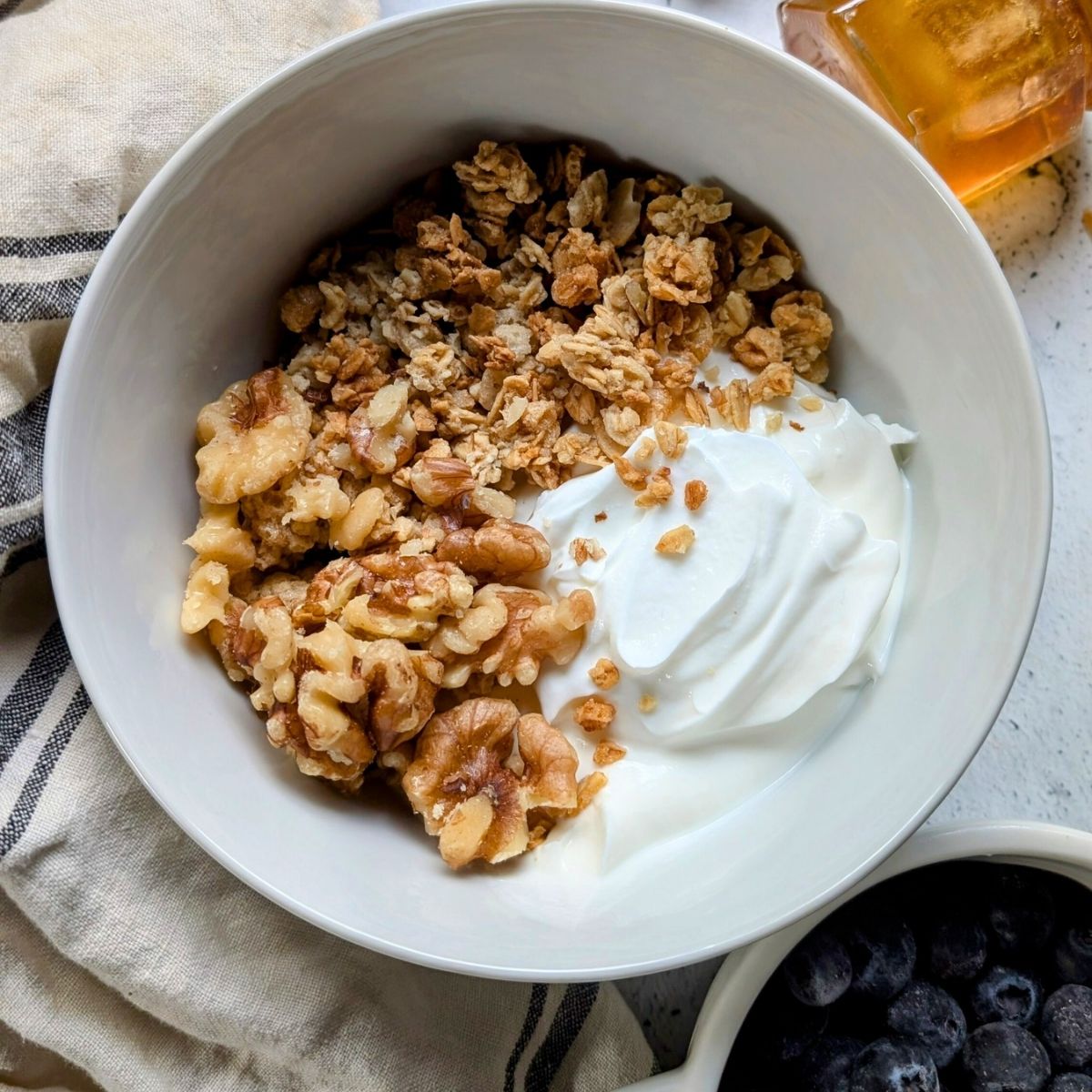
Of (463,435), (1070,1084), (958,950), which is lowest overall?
(1070,1084)

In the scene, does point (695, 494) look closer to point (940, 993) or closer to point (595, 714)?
point (595, 714)

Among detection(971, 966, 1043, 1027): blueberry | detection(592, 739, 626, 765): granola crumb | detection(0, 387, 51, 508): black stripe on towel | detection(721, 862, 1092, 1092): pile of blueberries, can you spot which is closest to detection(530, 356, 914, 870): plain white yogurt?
detection(592, 739, 626, 765): granola crumb

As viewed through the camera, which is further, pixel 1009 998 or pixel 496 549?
pixel 1009 998

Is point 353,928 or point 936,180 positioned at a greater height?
point 936,180

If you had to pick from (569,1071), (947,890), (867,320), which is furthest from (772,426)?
(569,1071)

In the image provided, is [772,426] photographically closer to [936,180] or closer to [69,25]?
[936,180]

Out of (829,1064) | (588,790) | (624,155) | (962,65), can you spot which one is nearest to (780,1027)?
(829,1064)

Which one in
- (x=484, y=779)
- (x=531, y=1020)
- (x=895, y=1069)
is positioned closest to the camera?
(x=484, y=779)
